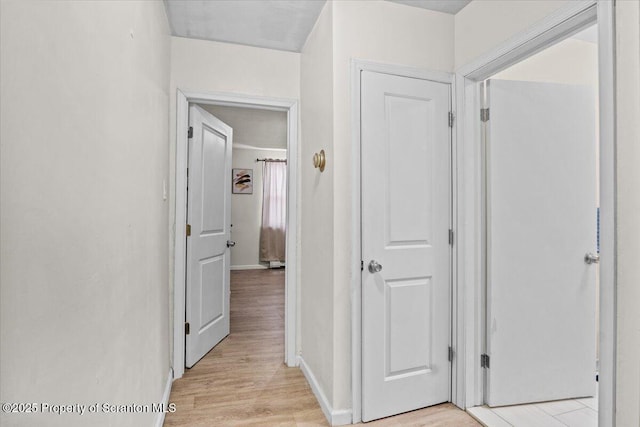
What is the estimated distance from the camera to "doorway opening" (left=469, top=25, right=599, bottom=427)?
7.06ft

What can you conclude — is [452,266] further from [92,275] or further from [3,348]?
[3,348]

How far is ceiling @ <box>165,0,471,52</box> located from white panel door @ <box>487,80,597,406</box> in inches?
33.4

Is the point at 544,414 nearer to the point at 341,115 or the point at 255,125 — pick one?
the point at 341,115

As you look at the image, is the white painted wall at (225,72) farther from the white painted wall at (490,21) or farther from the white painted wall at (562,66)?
the white painted wall at (562,66)

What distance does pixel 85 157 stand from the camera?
35.6 inches

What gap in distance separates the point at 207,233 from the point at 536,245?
2.45 m

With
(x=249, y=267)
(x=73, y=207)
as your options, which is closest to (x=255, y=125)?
(x=249, y=267)

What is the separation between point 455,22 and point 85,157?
235cm

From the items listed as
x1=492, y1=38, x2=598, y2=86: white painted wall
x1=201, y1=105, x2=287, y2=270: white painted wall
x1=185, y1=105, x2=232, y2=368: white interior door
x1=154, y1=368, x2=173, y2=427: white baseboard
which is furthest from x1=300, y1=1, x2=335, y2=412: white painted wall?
x1=201, y1=105, x2=287, y2=270: white painted wall

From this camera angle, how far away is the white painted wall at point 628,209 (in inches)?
47.9

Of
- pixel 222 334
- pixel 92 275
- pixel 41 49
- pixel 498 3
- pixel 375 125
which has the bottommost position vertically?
pixel 222 334

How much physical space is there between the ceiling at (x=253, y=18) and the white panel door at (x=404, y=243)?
61 cm

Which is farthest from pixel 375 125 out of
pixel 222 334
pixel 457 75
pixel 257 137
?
pixel 257 137

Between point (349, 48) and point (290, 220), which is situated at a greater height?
point (349, 48)
